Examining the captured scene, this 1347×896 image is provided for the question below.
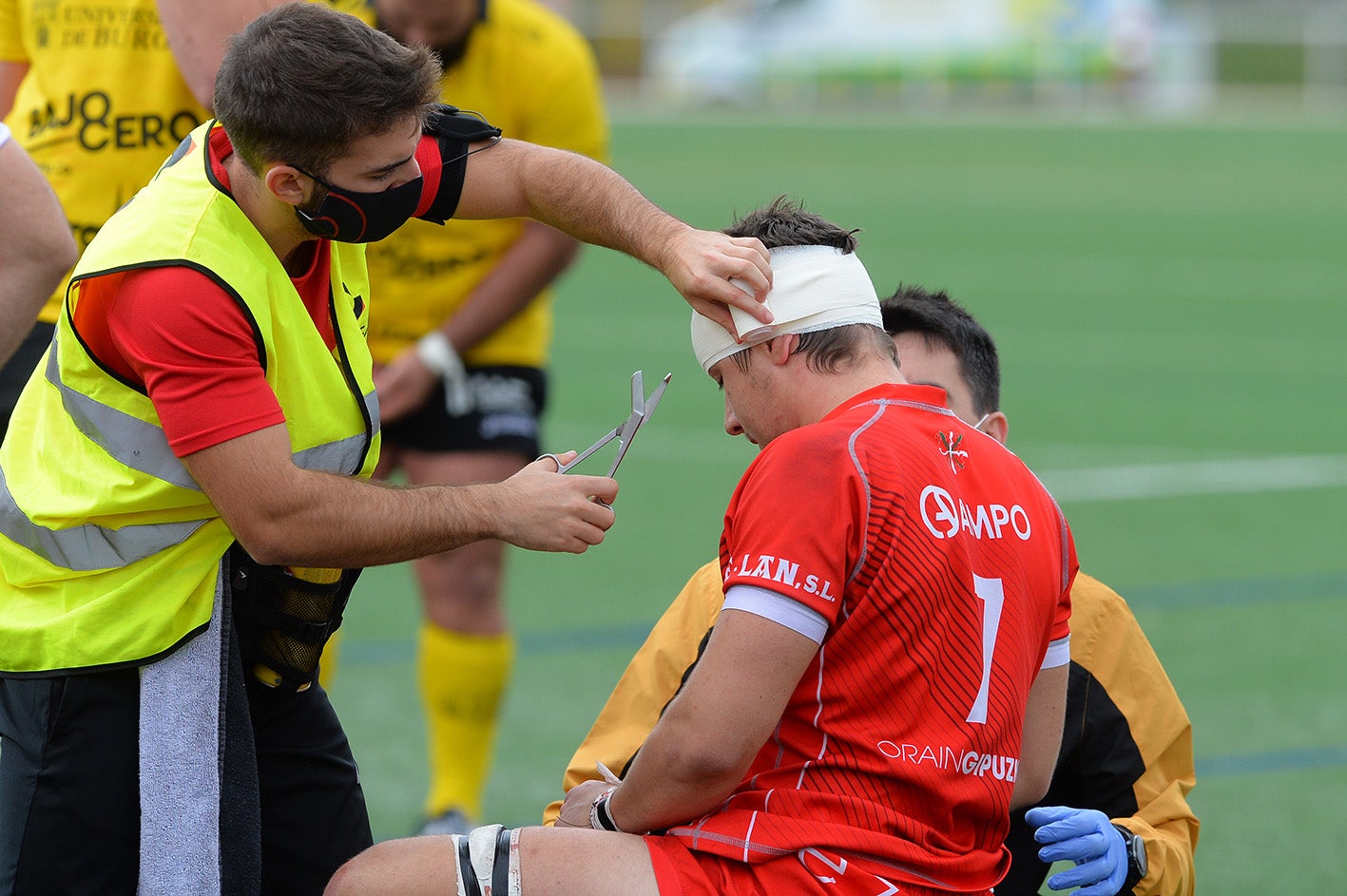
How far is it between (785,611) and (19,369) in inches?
95.8

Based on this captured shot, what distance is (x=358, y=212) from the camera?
3191mm

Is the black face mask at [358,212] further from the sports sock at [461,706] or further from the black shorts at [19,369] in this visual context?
the sports sock at [461,706]

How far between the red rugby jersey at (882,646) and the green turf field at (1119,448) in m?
2.67

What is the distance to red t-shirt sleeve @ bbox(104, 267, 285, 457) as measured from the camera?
296 centimetres

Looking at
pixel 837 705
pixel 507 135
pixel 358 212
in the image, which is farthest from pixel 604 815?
pixel 507 135

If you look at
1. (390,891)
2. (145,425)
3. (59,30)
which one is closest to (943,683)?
(390,891)

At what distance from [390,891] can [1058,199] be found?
72.6 ft

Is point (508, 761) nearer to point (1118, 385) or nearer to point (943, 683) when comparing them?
point (943, 683)

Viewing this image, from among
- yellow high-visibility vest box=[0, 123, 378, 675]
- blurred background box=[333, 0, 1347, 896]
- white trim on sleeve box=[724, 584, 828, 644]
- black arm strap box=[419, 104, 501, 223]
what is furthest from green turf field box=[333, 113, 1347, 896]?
white trim on sleeve box=[724, 584, 828, 644]

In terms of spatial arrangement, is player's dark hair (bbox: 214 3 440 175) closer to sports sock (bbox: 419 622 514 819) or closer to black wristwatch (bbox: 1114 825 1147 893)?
black wristwatch (bbox: 1114 825 1147 893)

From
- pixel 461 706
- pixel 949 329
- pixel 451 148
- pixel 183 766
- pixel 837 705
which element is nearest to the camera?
pixel 837 705

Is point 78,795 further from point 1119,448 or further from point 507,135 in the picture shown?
point 1119,448

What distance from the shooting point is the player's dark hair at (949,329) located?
3846 mm

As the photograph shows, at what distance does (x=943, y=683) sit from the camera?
2854 millimetres
